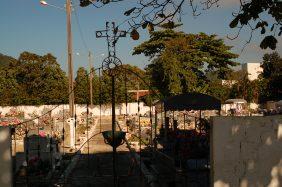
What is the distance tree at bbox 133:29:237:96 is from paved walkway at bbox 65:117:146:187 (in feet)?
96.6

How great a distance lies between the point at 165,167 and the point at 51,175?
334 cm

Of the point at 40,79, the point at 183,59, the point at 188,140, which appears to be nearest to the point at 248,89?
the point at 183,59

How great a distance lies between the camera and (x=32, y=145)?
49.3 feet

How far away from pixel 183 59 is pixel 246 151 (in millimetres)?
46133

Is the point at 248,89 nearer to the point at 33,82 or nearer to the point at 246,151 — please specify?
the point at 33,82

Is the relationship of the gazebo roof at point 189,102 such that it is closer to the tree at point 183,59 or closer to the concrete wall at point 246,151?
the concrete wall at point 246,151

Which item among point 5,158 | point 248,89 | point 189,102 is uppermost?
point 248,89

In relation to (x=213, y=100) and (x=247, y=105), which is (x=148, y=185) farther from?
(x=247, y=105)

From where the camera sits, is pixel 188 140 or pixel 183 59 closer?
pixel 188 140

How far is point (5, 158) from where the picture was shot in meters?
6.74

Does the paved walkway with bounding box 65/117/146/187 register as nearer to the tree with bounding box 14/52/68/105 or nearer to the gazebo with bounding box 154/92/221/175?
the gazebo with bounding box 154/92/221/175

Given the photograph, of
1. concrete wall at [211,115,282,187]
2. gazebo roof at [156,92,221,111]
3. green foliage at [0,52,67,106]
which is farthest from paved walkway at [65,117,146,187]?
green foliage at [0,52,67,106]

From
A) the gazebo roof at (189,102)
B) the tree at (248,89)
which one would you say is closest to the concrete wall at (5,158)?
the gazebo roof at (189,102)

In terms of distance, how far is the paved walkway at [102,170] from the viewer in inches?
432
